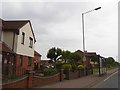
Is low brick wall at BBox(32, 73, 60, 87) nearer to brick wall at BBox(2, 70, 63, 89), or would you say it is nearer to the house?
brick wall at BBox(2, 70, 63, 89)

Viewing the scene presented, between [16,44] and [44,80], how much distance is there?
10143 mm

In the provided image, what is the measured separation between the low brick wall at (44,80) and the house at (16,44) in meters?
4.69

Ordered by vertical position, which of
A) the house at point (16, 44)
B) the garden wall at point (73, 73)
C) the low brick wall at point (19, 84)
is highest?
the house at point (16, 44)

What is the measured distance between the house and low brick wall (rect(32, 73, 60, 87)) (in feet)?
15.4

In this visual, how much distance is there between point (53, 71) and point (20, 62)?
8096mm

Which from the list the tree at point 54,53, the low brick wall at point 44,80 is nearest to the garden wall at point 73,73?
the low brick wall at point 44,80

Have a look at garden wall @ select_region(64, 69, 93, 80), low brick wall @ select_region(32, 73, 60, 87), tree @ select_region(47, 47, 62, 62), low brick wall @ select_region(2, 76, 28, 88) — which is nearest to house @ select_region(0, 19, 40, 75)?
low brick wall @ select_region(32, 73, 60, 87)

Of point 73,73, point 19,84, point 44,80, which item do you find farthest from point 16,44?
point 19,84

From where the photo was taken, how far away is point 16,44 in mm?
27875

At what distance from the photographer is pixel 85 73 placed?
119ft

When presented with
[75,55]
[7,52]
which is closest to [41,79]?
[7,52]

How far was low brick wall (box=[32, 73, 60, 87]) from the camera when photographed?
56.2 feet

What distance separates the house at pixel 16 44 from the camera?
2564 centimetres

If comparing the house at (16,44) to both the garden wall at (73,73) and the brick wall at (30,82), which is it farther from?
the brick wall at (30,82)
